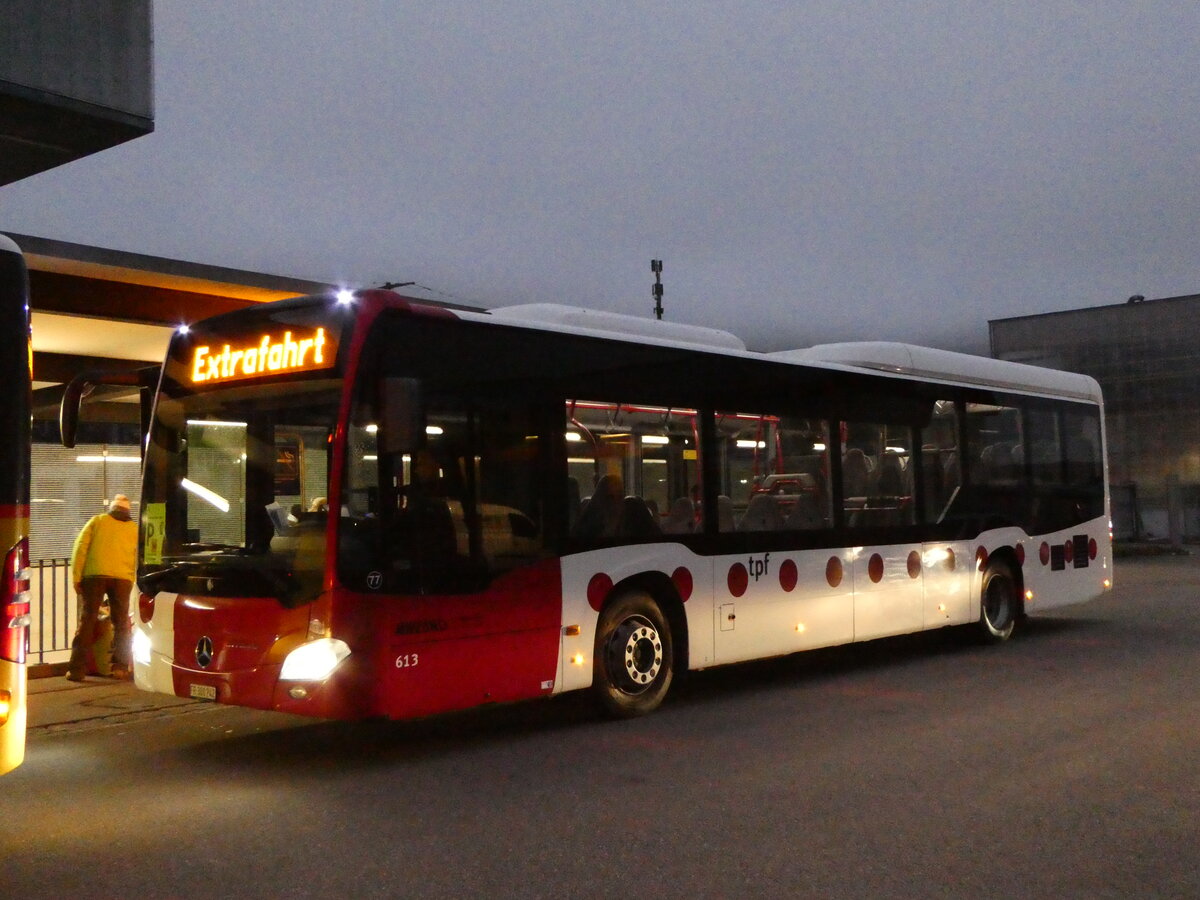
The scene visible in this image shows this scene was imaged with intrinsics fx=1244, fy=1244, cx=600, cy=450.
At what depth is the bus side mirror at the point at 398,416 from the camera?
749 cm

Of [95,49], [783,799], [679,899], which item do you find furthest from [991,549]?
[95,49]

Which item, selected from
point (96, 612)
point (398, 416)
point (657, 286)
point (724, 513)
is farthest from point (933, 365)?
point (657, 286)

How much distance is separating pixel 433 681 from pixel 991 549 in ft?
25.4

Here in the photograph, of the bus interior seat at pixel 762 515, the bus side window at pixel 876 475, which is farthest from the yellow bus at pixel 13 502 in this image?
Result: the bus side window at pixel 876 475

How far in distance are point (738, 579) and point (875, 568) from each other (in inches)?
81.3

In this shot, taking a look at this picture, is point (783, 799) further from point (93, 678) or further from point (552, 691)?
point (93, 678)

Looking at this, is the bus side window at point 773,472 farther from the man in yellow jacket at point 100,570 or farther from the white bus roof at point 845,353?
the man in yellow jacket at point 100,570

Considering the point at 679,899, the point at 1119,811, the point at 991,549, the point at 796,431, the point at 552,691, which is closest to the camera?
the point at 679,899

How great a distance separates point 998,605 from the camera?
13797 millimetres

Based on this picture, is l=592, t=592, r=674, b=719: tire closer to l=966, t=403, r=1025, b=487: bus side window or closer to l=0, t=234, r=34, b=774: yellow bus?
l=0, t=234, r=34, b=774: yellow bus

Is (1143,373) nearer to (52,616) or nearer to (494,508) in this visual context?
(52,616)

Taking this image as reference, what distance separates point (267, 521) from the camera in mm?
7887

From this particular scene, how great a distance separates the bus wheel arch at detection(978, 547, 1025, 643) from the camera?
1344 centimetres

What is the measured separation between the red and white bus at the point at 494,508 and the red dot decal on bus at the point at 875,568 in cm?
2
